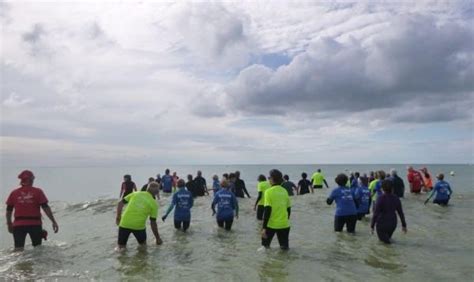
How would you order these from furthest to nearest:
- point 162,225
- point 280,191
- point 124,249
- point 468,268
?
point 162,225 < point 124,249 < point 280,191 < point 468,268

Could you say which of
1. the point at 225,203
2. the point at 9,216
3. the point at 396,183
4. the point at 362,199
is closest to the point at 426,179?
the point at 396,183

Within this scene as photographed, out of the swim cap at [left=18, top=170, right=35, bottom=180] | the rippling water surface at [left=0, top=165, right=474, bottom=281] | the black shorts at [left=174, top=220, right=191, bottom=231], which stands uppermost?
the swim cap at [left=18, top=170, right=35, bottom=180]

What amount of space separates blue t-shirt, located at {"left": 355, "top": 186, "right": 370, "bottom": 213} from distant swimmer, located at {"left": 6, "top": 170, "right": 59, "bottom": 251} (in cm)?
1032

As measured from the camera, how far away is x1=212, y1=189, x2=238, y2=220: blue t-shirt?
14.0 m

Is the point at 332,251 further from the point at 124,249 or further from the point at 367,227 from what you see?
the point at 124,249

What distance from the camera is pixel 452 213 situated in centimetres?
1842

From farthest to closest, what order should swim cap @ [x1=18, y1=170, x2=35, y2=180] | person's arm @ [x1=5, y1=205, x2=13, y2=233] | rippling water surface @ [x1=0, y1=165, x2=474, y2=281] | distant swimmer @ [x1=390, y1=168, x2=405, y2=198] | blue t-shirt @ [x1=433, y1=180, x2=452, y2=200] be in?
distant swimmer @ [x1=390, y1=168, x2=405, y2=198], blue t-shirt @ [x1=433, y1=180, x2=452, y2=200], swim cap @ [x1=18, y1=170, x2=35, y2=180], person's arm @ [x1=5, y1=205, x2=13, y2=233], rippling water surface @ [x1=0, y1=165, x2=474, y2=281]

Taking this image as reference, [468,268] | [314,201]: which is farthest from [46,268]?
[314,201]

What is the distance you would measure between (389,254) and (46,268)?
27.7 feet

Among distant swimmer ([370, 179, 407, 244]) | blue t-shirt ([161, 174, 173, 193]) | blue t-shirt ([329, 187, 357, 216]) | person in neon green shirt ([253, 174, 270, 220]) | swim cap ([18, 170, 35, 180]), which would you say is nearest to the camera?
swim cap ([18, 170, 35, 180])

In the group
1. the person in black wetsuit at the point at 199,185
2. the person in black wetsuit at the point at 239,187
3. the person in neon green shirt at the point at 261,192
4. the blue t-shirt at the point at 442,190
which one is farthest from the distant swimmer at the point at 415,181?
the person in neon green shirt at the point at 261,192

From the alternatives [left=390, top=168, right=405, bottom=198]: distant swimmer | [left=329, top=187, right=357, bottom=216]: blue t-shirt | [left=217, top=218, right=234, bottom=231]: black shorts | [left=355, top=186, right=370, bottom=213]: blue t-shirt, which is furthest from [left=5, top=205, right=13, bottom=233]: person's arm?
[left=390, top=168, right=405, bottom=198]: distant swimmer

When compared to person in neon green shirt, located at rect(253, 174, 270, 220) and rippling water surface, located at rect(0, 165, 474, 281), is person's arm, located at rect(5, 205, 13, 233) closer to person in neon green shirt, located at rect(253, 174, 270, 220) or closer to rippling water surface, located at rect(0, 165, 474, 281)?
rippling water surface, located at rect(0, 165, 474, 281)

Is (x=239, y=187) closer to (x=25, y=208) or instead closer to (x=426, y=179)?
(x=426, y=179)
